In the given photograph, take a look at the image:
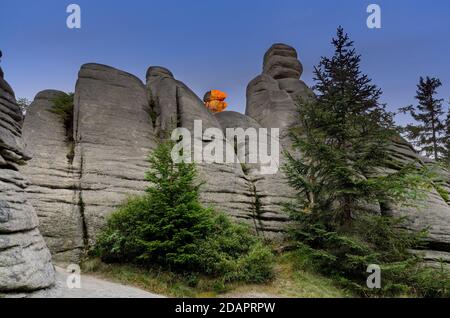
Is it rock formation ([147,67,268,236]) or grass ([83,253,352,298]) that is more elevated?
rock formation ([147,67,268,236])

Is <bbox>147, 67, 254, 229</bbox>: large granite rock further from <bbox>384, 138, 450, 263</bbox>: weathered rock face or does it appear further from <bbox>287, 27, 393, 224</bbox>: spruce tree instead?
<bbox>384, 138, 450, 263</bbox>: weathered rock face

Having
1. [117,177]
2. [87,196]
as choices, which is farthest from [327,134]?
[87,196]

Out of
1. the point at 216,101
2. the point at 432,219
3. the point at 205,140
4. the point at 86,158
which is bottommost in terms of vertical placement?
the point at 432,219

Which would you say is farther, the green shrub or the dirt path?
the green shrub

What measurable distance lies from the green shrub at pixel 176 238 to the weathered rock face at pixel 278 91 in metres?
11.6

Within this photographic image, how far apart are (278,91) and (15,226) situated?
2508 cm


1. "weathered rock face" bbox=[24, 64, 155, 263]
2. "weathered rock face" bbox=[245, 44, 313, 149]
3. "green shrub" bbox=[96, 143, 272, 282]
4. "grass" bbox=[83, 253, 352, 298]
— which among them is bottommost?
"grass" bbox=[83, 253, 352, 298]

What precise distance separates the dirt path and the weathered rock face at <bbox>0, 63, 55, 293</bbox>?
0.50 m

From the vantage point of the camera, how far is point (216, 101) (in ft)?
132

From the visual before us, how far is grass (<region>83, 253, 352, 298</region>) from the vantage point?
10562 millimetres

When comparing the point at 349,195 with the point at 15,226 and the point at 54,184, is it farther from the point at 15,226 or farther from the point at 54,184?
the point at 54,184

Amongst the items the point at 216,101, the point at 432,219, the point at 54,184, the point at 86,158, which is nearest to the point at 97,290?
the point at 54,184

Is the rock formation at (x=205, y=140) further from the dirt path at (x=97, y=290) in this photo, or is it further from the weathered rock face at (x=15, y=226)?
the weathered rock face at (x=15, y=226)

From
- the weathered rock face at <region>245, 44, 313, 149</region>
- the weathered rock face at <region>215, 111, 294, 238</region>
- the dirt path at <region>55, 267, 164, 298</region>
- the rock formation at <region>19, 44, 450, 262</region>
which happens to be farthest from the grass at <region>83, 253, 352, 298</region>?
the weathered rock face at <region>245, 44, 313, 149</region>
